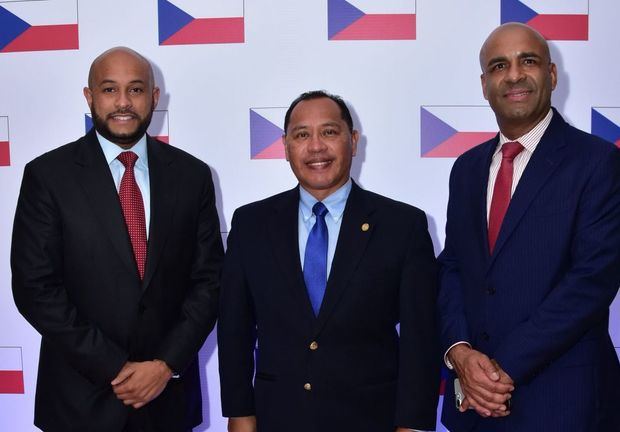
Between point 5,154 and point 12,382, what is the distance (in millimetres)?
1144

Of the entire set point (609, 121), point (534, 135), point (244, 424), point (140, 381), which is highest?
point (609, 121)

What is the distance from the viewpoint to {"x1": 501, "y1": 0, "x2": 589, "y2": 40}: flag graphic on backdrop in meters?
Result: 2.88

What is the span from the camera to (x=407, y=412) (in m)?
1.74

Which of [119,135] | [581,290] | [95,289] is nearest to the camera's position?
[581,290]

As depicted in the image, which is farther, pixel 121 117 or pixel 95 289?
pixel 121 117

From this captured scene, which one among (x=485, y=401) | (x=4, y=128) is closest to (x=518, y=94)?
(x=485, y=401)

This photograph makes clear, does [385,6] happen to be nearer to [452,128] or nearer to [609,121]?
[452,128]

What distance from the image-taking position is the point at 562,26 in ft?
9.48

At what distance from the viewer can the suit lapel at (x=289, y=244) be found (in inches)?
70.4

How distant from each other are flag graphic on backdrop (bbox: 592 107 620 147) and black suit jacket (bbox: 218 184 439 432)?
153 centimetres

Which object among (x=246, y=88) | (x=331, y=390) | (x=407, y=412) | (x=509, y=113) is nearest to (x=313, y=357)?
(x=331, y=390)

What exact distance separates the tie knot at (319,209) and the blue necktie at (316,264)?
0.05 ft

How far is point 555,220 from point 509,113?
37 centimetres

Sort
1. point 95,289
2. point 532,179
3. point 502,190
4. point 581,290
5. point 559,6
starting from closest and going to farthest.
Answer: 1. point 581,290
2. point 532,179
3. point 502,190
4. point 95,289
5. point 559,6
